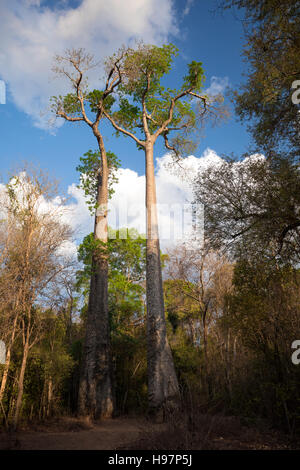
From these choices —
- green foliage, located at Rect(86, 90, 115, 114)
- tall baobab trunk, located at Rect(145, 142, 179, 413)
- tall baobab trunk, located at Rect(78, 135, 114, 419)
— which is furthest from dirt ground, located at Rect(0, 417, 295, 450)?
green foliage, located at Rect(86, 90, 115, 114)

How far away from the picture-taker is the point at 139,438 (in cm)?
485

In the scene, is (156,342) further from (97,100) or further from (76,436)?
(97,100)

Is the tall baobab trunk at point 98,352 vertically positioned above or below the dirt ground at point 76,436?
above

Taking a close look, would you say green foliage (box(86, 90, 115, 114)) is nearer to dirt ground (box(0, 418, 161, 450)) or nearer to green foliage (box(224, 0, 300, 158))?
green foliage (box(224, 0, 300, 158))

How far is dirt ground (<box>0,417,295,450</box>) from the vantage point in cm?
376

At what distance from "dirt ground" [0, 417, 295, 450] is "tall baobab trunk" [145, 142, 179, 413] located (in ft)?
3.46

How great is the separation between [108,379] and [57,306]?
119 inches

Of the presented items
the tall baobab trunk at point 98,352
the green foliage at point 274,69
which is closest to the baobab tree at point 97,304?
the tall baobab trunk at point 98,352

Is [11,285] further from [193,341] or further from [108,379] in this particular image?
[193,341]

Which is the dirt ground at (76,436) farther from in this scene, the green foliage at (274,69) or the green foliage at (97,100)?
the green foliage at (97,100)

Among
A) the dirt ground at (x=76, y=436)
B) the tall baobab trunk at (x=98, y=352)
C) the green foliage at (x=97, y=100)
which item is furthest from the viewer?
the green foliage at (x=97, y=100)

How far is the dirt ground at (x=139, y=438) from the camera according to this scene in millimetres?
3764

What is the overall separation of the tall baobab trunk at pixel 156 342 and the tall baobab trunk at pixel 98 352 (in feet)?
6.39
